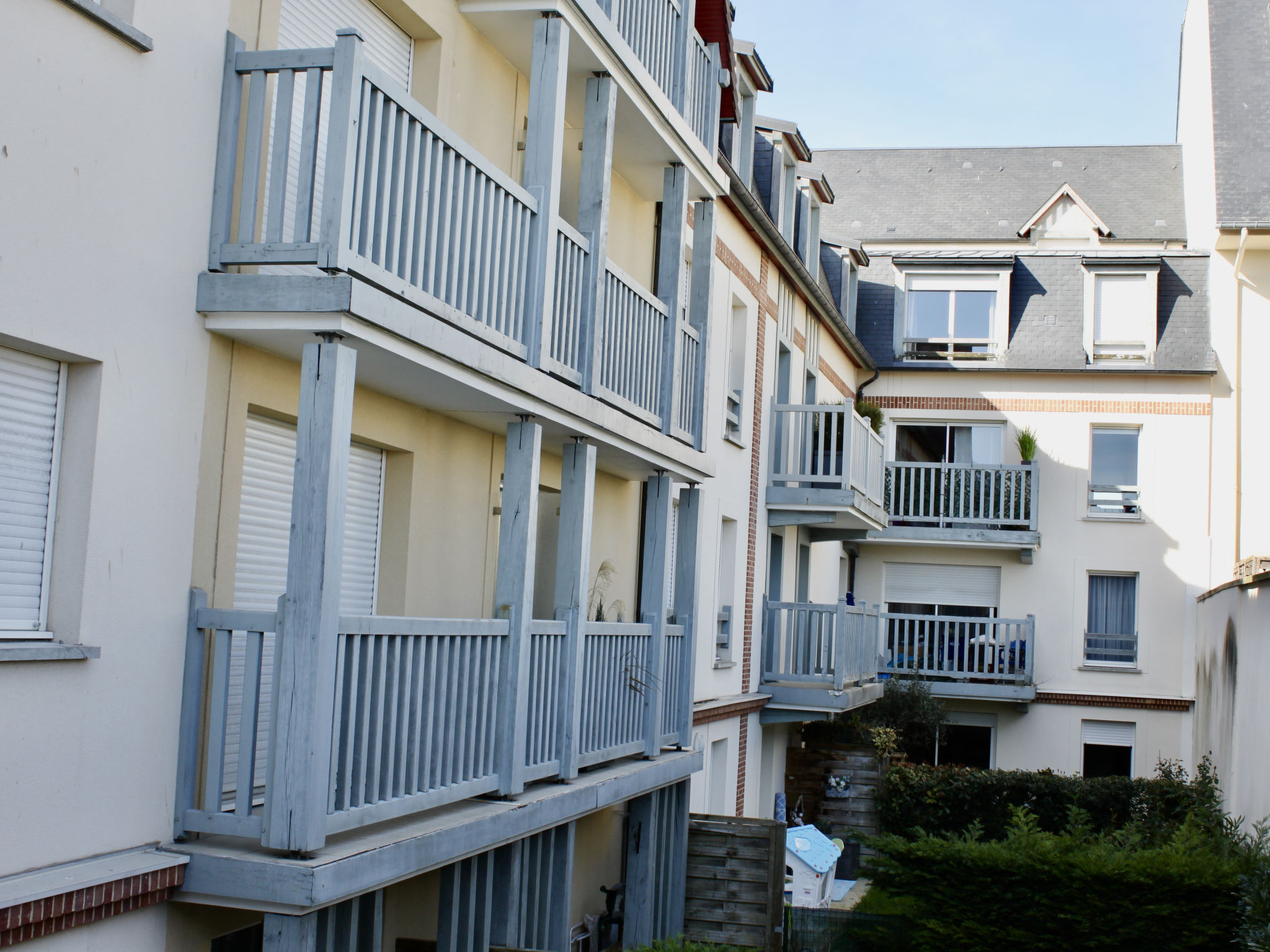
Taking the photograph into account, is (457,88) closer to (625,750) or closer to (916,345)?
(625,750)

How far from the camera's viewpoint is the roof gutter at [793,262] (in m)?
14.3

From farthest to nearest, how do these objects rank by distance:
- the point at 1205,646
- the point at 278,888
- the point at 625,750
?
1. the point at 1205,646
2. the point at 625,750
3. the point at 278,888

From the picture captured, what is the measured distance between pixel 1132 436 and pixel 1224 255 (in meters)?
3.63

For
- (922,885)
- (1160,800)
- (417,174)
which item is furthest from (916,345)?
(417,174)

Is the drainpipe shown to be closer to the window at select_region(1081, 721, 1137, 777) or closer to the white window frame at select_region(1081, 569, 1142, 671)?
the white window frame at select_region(1081, 569, 1142, 671)

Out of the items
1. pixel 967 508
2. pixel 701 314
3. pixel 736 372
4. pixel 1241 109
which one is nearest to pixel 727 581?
pixel 736 372

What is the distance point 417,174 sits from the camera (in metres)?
6.11

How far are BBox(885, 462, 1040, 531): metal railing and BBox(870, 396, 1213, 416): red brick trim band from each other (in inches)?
57.2

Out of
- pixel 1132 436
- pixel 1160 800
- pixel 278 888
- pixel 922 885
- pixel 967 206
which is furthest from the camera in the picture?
pixel 967 206

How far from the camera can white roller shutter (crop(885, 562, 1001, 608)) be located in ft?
77.0

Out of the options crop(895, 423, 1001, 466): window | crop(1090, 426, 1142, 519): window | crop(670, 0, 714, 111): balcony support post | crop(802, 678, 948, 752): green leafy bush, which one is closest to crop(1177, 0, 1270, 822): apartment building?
crop(1090, 426, 1142, 519): window

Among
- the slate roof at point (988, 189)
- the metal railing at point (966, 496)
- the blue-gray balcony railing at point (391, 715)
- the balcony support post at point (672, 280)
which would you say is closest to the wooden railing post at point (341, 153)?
the blue-gray balcony railing at point (391, 715)

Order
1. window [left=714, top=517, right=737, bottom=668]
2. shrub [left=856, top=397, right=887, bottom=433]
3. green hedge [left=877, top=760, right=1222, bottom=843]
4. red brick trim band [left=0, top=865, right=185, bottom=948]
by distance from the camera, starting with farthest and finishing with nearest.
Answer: shrub [left=856, top=397, right=887, bottom=433], green hedge [left=877, top=760, right=1222, bottom=843], window [left=714, top=517, right=737, bottom=668], red brick trim band [left=0, top=865, right=185, bottom=948]

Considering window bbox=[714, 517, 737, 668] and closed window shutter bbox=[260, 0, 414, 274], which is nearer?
closed window shutter bbox=[260, 0, 414, 274]
